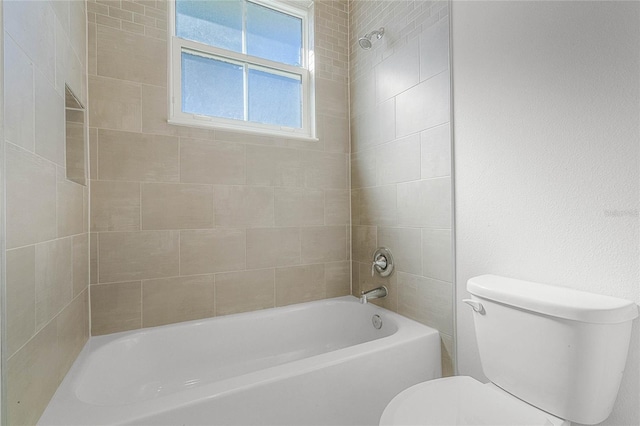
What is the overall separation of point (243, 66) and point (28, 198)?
4.92ft

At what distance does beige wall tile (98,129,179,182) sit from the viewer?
1.58m

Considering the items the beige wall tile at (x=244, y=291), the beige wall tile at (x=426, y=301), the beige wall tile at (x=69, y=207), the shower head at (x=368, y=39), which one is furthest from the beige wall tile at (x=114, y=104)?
the beige wall tile at (x=426, y=301)

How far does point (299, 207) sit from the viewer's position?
2.08 meters

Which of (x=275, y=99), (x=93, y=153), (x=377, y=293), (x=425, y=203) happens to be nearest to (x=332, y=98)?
(x=275, y=99)

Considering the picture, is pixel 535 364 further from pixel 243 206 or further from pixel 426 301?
pixel 243 206

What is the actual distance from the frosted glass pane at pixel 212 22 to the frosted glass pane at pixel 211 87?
0.44 ft

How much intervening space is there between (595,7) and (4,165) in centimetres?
180

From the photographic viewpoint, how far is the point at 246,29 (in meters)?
2.02

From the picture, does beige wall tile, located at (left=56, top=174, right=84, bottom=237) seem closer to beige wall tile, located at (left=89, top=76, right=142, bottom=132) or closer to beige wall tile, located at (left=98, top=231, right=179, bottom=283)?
beige wall tile, located at (left=98, top=231, right=179, bottom=283)

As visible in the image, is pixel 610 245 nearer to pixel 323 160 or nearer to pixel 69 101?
pixel 323 160

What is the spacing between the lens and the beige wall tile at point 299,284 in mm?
2027

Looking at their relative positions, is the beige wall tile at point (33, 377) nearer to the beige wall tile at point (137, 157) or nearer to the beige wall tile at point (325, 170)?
the beige wall tile at point (137, 157)

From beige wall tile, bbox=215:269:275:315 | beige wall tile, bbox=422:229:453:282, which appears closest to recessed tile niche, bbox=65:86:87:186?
beige wall tile, bbox=215:269:275:315

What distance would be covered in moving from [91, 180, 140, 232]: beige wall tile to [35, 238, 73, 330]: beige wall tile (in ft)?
1.15
